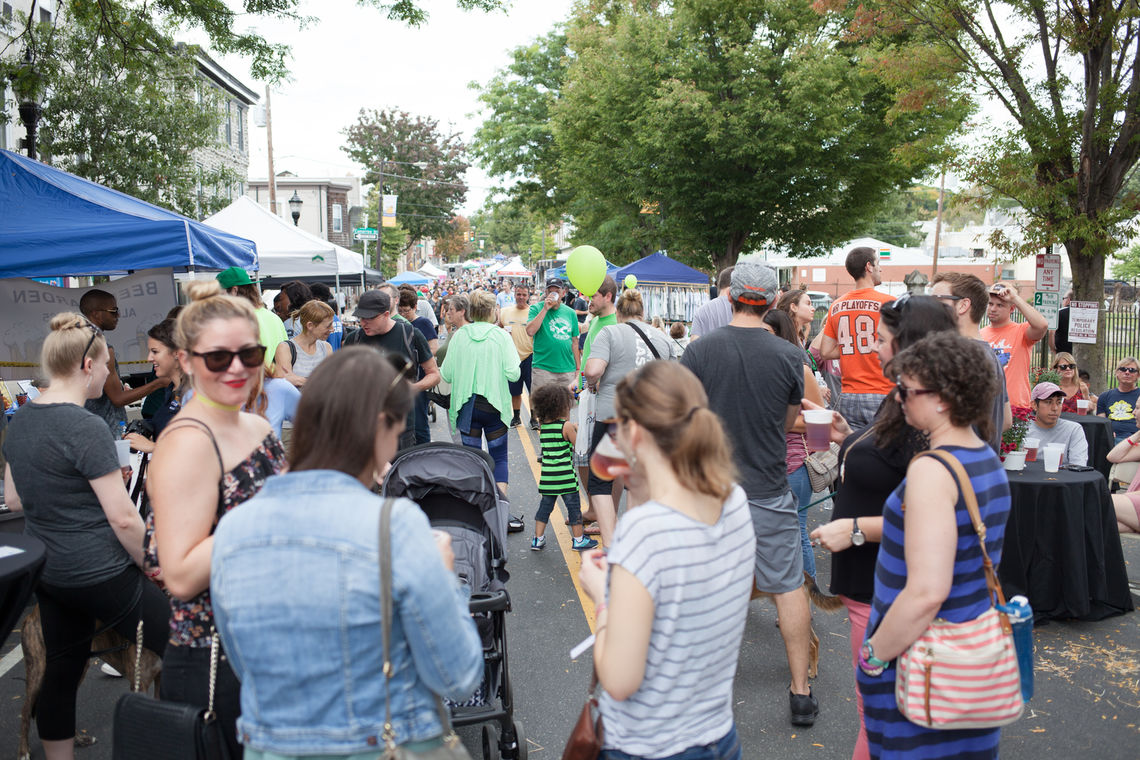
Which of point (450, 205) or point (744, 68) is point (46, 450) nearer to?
point (744, 68)

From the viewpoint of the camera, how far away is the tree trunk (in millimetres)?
10648

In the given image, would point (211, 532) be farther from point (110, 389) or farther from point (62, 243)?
point (62, 243)

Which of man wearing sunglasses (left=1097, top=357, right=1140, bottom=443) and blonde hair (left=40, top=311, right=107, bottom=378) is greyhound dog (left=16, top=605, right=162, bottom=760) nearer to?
blonde hair (left=40, top=311, right=107, bottom=378)

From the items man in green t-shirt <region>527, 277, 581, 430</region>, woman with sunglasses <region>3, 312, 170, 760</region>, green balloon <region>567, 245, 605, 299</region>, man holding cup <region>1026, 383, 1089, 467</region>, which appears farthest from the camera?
man in green t-shirt <region>527, 277, 581, 430</region>

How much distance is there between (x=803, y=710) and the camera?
3.99m

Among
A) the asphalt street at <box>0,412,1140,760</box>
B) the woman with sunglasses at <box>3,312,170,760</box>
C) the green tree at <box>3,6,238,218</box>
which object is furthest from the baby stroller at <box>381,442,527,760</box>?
the green tree at <box>3,6,238,218</box>

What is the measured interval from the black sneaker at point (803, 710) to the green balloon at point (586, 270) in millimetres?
5286

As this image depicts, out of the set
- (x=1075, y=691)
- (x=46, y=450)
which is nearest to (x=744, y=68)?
(x=1075, y=691)

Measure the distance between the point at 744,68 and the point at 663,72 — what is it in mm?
2107

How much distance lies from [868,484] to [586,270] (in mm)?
6004

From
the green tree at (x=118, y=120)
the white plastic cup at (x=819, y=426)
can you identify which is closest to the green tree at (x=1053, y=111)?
the white plastic cup at (x=819, y=426)

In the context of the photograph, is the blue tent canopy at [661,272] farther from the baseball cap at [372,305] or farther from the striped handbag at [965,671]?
the striped handbag at [965,671]

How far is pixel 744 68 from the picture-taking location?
64.4 feet

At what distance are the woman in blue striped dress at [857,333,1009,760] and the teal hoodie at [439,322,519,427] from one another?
4455mm
